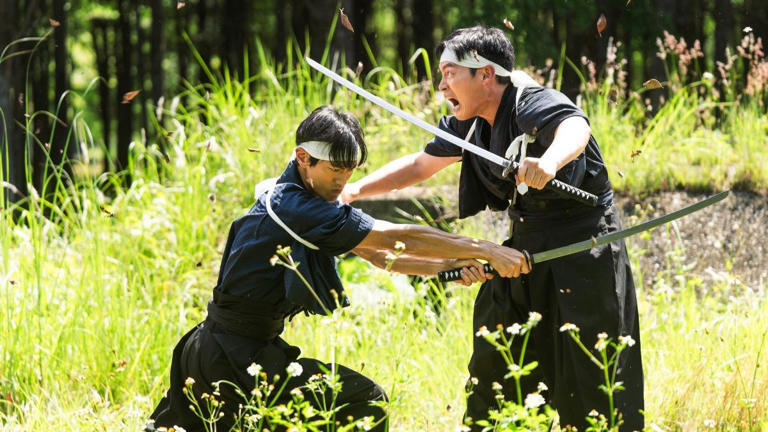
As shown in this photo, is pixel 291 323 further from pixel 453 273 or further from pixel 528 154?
pixel 528 154

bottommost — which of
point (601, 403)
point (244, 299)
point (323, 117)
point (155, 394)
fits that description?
point (155, 394)

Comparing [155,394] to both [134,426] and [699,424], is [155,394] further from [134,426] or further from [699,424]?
[699,424]

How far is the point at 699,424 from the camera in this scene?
3.88 m

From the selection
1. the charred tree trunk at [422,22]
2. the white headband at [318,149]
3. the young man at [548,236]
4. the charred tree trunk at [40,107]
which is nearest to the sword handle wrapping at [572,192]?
the young man at [548,236]

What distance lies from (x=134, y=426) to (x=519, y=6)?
20.9ft

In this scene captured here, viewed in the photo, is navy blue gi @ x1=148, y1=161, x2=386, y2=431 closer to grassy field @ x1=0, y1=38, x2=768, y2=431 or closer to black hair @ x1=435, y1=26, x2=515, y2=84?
grassy field @ x1=0, y1=38, x2=768, y2=431

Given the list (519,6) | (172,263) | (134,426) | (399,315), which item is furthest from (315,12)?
(134,426)

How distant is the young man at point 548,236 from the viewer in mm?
3223

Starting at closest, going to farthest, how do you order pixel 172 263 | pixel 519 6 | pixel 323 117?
pixel 323 117
pixel 172 263
pixel 519 6

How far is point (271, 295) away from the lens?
3.13m

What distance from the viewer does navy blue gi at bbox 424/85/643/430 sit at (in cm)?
327

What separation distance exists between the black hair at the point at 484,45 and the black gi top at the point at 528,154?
0.10 metres

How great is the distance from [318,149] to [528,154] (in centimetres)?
73

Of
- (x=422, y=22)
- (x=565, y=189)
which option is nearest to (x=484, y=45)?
(x=565, y=189)
